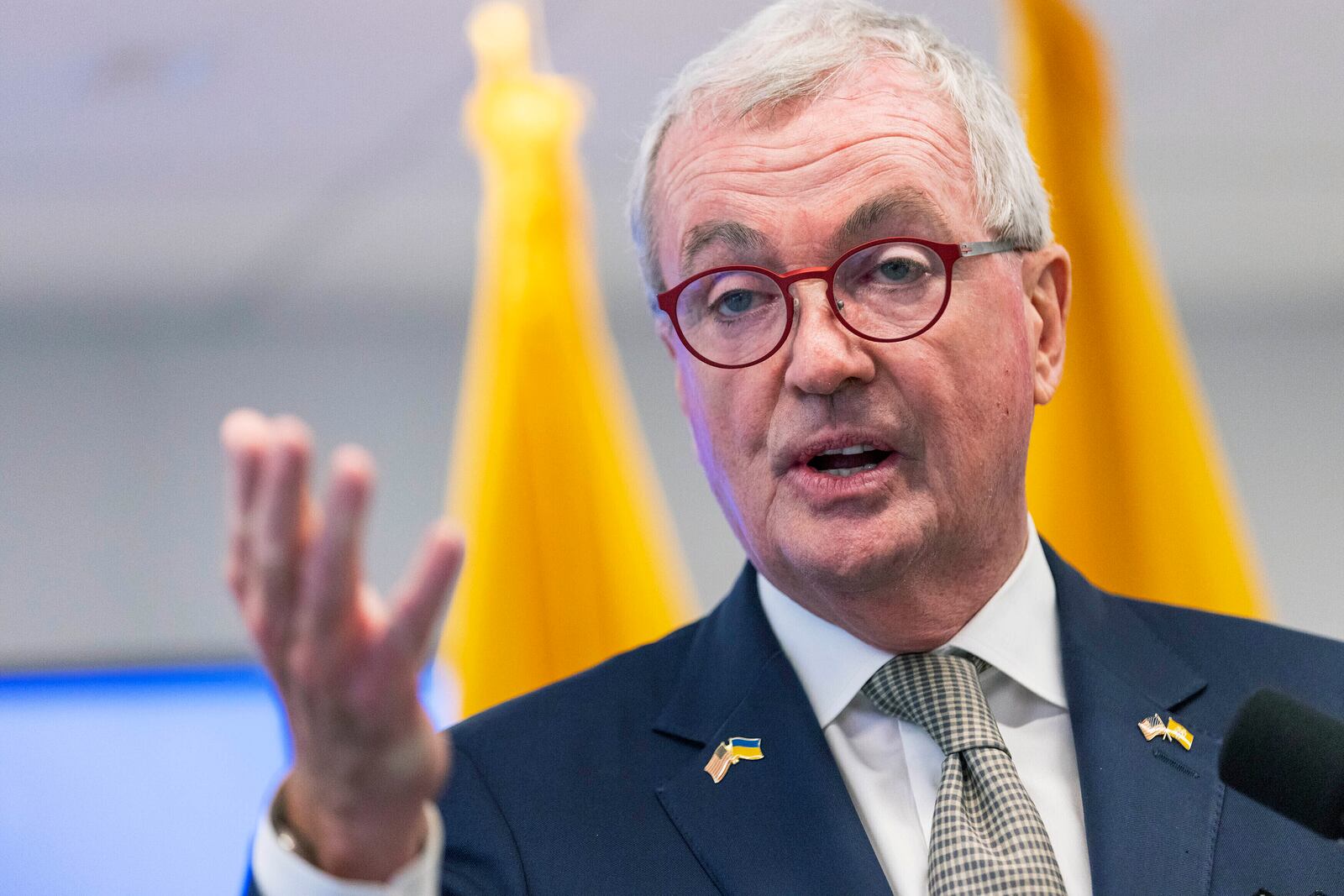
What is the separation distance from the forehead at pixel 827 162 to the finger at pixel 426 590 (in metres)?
0.75

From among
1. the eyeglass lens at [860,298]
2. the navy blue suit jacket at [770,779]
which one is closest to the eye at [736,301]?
the eyeglass lens at [860,298]

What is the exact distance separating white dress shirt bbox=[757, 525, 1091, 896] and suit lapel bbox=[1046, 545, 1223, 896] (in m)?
0.03

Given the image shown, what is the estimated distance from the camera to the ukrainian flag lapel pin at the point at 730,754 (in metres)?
1.46

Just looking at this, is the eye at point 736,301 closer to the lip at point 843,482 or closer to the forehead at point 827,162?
the forehead at point 827,162

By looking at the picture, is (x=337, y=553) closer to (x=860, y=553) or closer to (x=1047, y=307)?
(x=860, y=553)

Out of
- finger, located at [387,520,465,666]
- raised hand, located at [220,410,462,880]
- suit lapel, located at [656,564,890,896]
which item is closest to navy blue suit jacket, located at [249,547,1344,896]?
suit lapel, located at [656,564,890,896]

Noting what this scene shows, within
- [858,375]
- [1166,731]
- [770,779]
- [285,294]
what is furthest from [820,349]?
[285,294]

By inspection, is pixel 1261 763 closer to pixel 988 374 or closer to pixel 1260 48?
pixel 988 374

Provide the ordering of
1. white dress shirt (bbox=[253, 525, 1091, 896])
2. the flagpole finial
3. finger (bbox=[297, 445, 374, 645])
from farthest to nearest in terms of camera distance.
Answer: the flagpole finial → white dress shirt (bbox=[253, 525, 1091, 896]) → finger (bbox=[297, 445, 374, 645])

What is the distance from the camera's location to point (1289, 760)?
99 cm

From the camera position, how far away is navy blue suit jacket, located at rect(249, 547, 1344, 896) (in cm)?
135

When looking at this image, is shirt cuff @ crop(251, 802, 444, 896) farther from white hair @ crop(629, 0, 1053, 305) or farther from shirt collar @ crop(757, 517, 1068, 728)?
white hair @ crop(629, 0, 1053, 305)

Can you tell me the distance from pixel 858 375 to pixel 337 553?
0.72 metres

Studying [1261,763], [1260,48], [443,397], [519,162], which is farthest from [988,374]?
[443,397]
